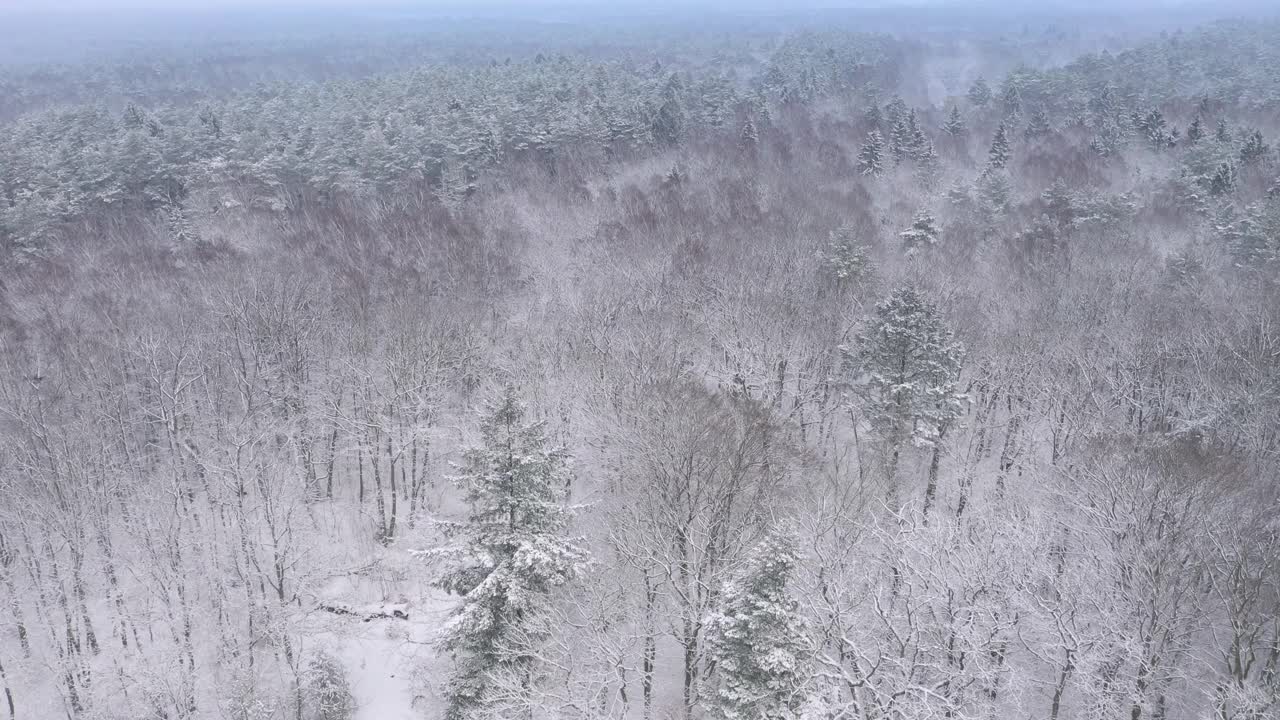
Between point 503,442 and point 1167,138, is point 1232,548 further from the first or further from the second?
point 1167,138

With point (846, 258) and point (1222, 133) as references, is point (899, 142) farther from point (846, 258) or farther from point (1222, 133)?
point (846, 258)

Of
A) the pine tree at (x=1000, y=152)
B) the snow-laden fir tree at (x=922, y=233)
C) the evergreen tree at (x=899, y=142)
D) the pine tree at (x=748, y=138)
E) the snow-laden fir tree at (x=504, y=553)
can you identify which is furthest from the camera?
the evergreen tree at (x=899, y=142)

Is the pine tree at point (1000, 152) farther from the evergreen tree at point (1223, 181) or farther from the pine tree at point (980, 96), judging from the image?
the pine tree at point (980, 96)

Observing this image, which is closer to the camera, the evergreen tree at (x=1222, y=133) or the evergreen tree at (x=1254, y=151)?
the evergreen tree at (x=1254, y=151)

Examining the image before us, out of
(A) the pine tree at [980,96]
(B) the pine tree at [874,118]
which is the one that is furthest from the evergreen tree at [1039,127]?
(A) the pine tree at [980,96]

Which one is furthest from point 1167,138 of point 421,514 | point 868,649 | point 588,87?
point 421,514
